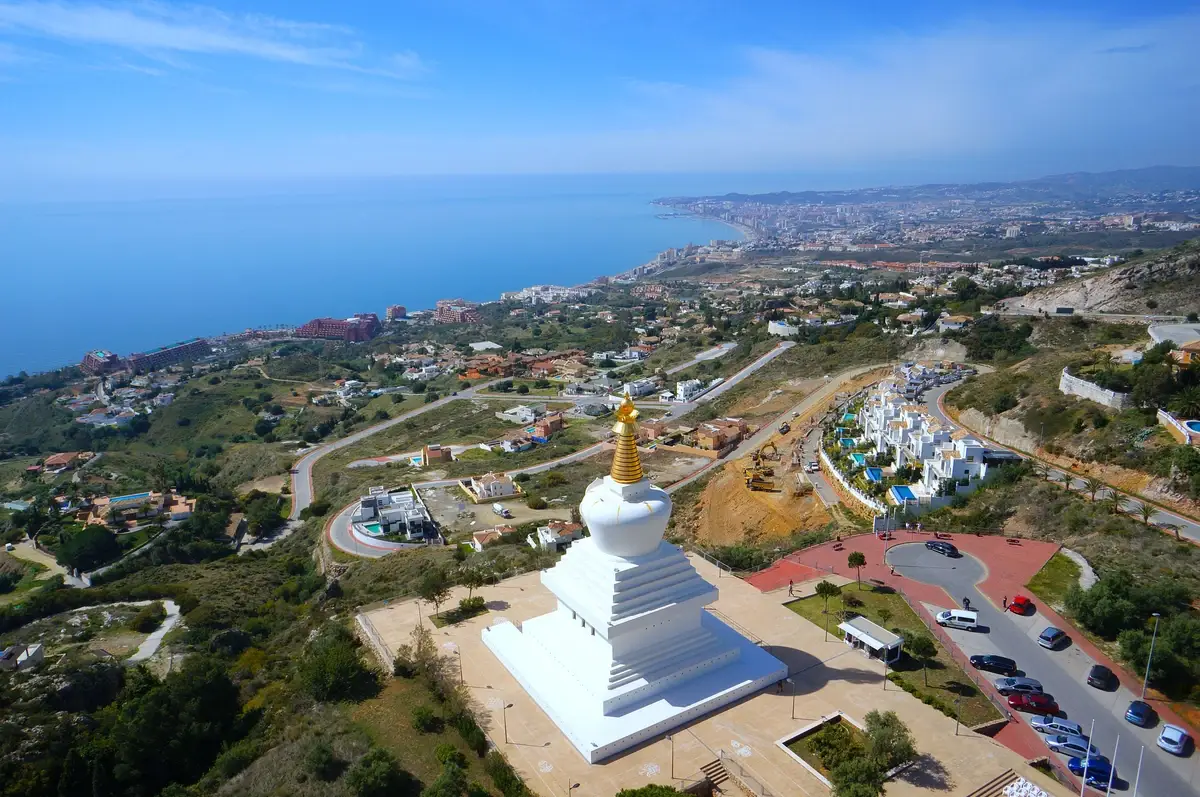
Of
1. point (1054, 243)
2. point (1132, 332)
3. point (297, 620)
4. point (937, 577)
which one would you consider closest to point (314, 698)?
point (297, 620)

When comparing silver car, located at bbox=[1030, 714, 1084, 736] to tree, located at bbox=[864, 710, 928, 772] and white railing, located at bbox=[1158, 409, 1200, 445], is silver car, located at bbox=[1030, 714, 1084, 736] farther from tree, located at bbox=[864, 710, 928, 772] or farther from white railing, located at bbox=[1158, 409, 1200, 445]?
white railing, located at bbox=[1158, 409, 1200, 445]

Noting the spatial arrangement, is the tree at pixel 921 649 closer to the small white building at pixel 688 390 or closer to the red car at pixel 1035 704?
the red car at pixel 1035 704

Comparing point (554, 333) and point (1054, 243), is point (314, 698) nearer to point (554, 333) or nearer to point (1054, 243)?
point (554, 333)

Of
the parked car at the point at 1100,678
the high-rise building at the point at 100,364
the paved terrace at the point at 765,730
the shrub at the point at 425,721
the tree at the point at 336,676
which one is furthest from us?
the high-rise building at the point at 100,364

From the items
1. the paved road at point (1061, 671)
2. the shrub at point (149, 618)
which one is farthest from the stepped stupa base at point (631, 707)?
the shrub at point (149, 618)

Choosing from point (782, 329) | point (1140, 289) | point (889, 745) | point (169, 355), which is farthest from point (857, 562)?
point (169, 355)

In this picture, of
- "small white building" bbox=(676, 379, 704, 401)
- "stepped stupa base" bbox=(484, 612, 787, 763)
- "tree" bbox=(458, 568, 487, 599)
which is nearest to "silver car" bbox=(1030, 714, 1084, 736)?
"stepped stupa base" bbox=(484, 612, 787, 763)
